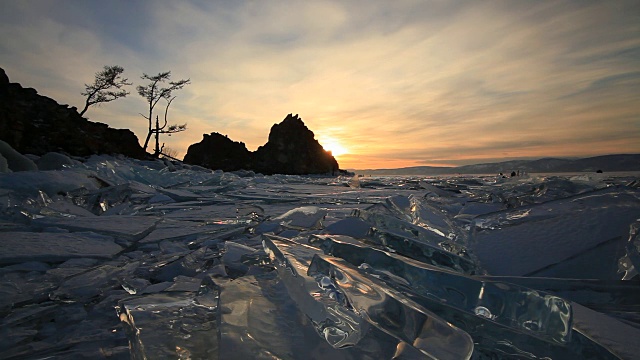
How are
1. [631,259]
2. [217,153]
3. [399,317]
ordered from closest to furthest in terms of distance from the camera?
[399,317] < [631,259] < [217,153]

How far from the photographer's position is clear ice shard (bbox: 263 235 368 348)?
1.66ft

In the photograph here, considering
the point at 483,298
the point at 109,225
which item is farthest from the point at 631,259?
the point at 109,225

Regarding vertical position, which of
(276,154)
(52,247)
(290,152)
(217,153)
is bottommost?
(52,247)

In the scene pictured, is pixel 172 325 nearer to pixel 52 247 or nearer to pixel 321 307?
pixel 321 307

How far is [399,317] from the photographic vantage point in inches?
20.7

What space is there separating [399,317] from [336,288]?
139 millimetres

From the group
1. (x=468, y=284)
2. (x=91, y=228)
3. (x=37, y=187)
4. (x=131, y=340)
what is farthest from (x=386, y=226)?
(x=37, y=187)

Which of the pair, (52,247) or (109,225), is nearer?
(52,247)

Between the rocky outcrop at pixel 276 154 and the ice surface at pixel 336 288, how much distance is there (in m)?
30.4

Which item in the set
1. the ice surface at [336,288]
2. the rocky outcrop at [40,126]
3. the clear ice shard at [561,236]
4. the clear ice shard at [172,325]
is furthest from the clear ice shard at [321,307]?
the rocky outcrop at [40,126]

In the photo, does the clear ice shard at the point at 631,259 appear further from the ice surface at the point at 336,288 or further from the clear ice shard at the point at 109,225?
the clear ice shard at the point at 109,225

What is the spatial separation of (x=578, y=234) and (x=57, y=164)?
732 cm

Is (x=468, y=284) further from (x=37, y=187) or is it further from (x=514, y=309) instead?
(x=37, y=187)

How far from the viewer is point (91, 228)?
166cm
